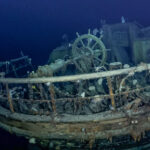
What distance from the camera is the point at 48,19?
2505cm

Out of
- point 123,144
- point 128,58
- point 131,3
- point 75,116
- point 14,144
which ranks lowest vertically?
point 14,144

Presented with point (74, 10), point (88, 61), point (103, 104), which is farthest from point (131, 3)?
point (103, 104)

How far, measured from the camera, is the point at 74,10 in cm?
2781

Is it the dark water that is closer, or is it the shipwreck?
the shipwreck

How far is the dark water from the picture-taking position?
728 inches

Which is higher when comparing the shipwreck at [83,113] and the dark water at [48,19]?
the dark water at [48,19]

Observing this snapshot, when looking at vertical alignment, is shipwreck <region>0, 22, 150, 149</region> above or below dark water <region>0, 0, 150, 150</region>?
below

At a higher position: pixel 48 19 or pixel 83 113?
pixel 48 19

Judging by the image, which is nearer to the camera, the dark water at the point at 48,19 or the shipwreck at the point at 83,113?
the shipwreck at the point at 83,113

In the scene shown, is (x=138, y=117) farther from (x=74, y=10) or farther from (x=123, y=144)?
(x=74, y=10)

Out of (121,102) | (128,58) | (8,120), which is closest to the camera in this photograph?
(121,102)

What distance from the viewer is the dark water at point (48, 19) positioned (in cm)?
1848

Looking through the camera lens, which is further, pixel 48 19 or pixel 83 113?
pixel 48 19

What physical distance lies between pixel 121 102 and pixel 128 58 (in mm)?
4900
